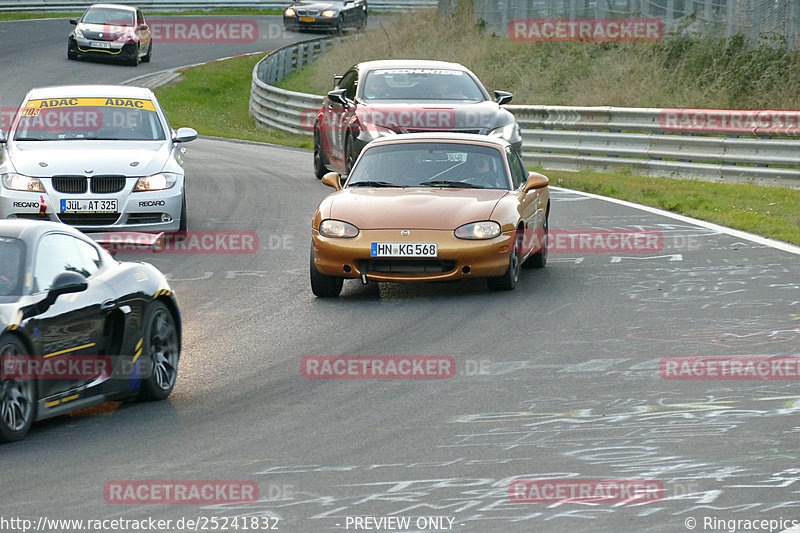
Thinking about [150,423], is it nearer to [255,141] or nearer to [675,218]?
[675,218]

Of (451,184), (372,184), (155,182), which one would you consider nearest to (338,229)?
(372,184)

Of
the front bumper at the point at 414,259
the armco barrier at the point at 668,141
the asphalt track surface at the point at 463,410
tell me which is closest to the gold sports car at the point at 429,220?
the front bumper at the point at 414,259

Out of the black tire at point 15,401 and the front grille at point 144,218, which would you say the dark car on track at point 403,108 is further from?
the black tire at point 15,401

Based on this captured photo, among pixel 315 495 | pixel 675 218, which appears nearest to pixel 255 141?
pixel 675 218

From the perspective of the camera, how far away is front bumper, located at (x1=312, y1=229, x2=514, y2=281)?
12.1m

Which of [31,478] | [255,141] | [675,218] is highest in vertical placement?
[31,478]

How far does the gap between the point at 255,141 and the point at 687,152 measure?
11.0m

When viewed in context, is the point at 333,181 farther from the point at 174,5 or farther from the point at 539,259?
the point at 174,5

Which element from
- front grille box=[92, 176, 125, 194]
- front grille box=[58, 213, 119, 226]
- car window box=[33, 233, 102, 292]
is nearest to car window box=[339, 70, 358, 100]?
front grille box=[92, 176, 125, 194]

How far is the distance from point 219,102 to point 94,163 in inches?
979

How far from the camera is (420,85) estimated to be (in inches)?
764

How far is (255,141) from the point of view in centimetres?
3036

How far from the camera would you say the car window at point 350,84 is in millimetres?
19578

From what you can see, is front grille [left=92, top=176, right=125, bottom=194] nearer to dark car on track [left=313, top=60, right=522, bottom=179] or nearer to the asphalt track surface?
the asphalt track surface
